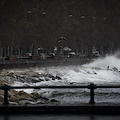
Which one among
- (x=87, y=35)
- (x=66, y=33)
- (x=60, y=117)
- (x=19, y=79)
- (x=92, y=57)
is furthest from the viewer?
(x=87, y=35)

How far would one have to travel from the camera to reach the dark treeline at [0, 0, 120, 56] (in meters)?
88.6

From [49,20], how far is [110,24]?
3385cm

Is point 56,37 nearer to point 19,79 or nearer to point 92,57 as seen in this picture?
point 92,57

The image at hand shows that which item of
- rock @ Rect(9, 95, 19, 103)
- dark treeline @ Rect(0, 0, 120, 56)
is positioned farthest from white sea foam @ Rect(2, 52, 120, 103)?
dark treeline @ Rect(0, 0, 120, 56)

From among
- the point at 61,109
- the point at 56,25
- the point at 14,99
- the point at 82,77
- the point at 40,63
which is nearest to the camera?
the point at 61,109

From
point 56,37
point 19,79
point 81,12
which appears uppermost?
point 81,12

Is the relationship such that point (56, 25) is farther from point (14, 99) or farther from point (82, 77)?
point (14, 99)

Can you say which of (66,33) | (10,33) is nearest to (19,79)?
(10,33)

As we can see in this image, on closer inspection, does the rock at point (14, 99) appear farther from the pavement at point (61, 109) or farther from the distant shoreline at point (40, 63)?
the distant shoreline at point (40, 63)

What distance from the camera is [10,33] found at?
3381 inches

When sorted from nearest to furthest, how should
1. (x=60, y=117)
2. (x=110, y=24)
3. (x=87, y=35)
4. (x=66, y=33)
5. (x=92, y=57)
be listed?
1. (x=60, y=117)
2. (x=92, y=57)
3. (x=66, y=33)
4. (x=87, y=35)
5. (x=110, y=24)

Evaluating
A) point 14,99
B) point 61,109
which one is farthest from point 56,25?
point 61,109

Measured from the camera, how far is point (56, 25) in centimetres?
9981

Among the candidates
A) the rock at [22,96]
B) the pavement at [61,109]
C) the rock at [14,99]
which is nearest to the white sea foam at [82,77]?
the rock at [22,96]
